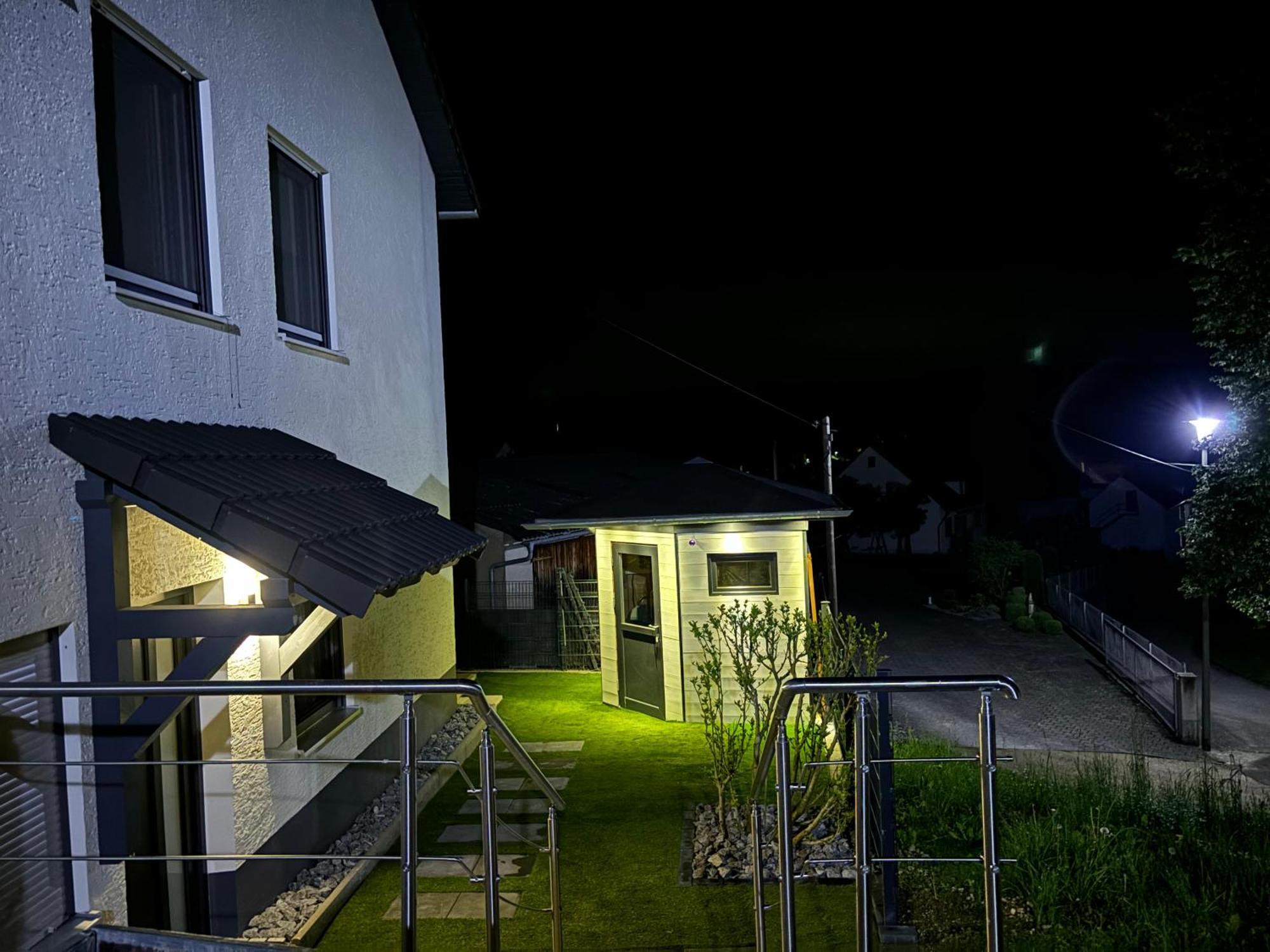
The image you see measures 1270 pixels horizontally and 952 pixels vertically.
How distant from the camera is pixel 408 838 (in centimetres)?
303

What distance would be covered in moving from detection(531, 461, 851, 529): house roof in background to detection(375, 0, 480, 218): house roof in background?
13.2ft

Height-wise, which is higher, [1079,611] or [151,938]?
[151,938]

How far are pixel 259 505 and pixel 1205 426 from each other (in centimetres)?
1088

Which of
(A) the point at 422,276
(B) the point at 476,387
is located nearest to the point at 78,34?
(A) the point at 422,276

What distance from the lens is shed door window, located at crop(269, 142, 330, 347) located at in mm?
6566

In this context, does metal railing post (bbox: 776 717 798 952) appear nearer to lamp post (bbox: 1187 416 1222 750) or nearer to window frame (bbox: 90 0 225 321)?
window frame (bbox: 90 0 225 321)

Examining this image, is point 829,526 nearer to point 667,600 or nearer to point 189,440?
point 667,600

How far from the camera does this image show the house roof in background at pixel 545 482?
16266 millimetres

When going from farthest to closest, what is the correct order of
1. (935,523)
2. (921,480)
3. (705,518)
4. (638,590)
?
(921,480), (935,523), (638,590), (705,518)

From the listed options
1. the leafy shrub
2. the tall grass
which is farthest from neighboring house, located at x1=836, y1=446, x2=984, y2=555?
the tall grass

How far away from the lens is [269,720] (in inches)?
238

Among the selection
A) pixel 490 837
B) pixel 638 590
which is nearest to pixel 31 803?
pixel 490 837

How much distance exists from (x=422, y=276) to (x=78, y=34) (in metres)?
6.16

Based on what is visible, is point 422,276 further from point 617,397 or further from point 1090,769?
point 617,397
